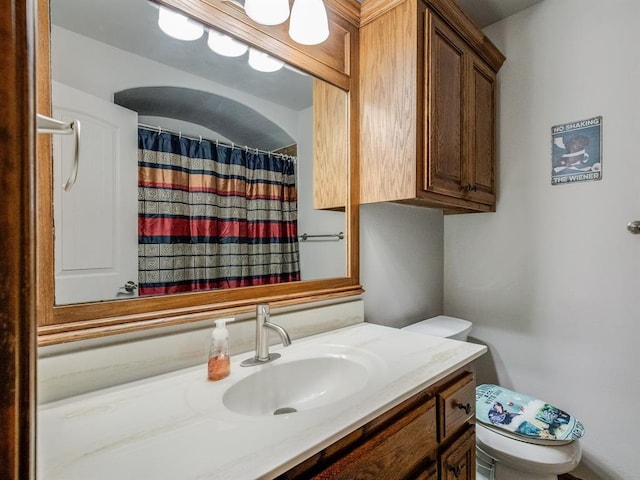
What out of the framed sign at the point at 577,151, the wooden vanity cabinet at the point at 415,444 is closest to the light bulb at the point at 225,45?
the wooden vanity cabinet at the point at 415,444

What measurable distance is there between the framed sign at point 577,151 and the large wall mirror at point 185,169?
1062mm

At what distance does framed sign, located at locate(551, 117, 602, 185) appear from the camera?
1.51 metres

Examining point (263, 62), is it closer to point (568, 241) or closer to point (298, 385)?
point (298, 385)

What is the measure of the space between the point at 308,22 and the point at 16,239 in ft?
3.88

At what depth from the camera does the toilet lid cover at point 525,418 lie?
1219 mm

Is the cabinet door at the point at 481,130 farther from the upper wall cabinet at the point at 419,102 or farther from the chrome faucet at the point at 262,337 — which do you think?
the chrome faucet at the point at 262,337

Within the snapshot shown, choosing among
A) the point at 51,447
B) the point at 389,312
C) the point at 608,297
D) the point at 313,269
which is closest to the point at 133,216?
the point at 51,447

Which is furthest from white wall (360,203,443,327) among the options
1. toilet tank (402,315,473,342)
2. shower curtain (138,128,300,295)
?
shower curtain (138,128,300,295)

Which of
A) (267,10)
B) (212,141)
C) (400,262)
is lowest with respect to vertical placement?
(400,262)

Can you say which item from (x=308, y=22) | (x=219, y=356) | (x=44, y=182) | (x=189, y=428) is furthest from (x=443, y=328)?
(x=44, y=182)

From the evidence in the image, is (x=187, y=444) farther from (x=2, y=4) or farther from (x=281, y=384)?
(x=2, y=4)

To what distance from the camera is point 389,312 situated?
1.64m

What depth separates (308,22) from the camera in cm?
116

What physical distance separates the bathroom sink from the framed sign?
1.43 metres
